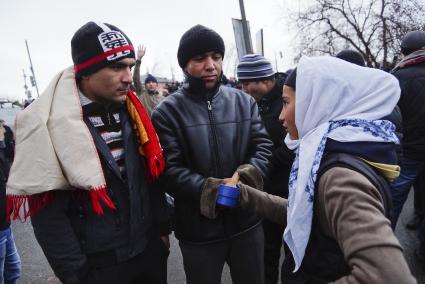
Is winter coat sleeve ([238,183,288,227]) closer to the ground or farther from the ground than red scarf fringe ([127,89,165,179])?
closer to the ground

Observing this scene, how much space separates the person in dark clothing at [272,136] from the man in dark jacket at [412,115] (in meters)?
1.23

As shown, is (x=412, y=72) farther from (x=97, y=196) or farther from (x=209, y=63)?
(x=97, y=196)

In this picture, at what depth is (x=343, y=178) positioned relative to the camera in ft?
3.21

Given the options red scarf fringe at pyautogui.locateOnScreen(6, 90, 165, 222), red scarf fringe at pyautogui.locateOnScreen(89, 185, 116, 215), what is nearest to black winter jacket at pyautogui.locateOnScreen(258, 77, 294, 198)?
red scarf fringe at pyautogui.locateOnScreen(6, 90, 165, 222)

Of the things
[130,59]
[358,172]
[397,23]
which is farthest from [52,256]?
[397,23]

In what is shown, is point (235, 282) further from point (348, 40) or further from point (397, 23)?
point (348, 40)

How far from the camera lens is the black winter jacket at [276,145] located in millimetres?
2486

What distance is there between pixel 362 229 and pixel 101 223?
1.29m

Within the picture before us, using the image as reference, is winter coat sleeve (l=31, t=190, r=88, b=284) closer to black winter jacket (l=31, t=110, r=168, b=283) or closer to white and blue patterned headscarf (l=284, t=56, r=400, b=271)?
black winter jacket (l=31, t=110, r=168, b=283)

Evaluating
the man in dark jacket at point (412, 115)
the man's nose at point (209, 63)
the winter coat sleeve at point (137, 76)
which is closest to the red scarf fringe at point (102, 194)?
the man's nose at point (209, 63)

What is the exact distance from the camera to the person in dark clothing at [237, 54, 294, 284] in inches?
101

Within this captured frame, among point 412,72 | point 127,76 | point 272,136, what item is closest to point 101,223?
point 127,76

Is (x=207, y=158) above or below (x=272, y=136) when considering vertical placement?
above

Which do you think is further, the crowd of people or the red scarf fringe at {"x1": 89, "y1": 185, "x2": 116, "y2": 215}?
the red scarf fringe at {"x1": 89, "y1": 185, "x2": 116, "y2": 215}
